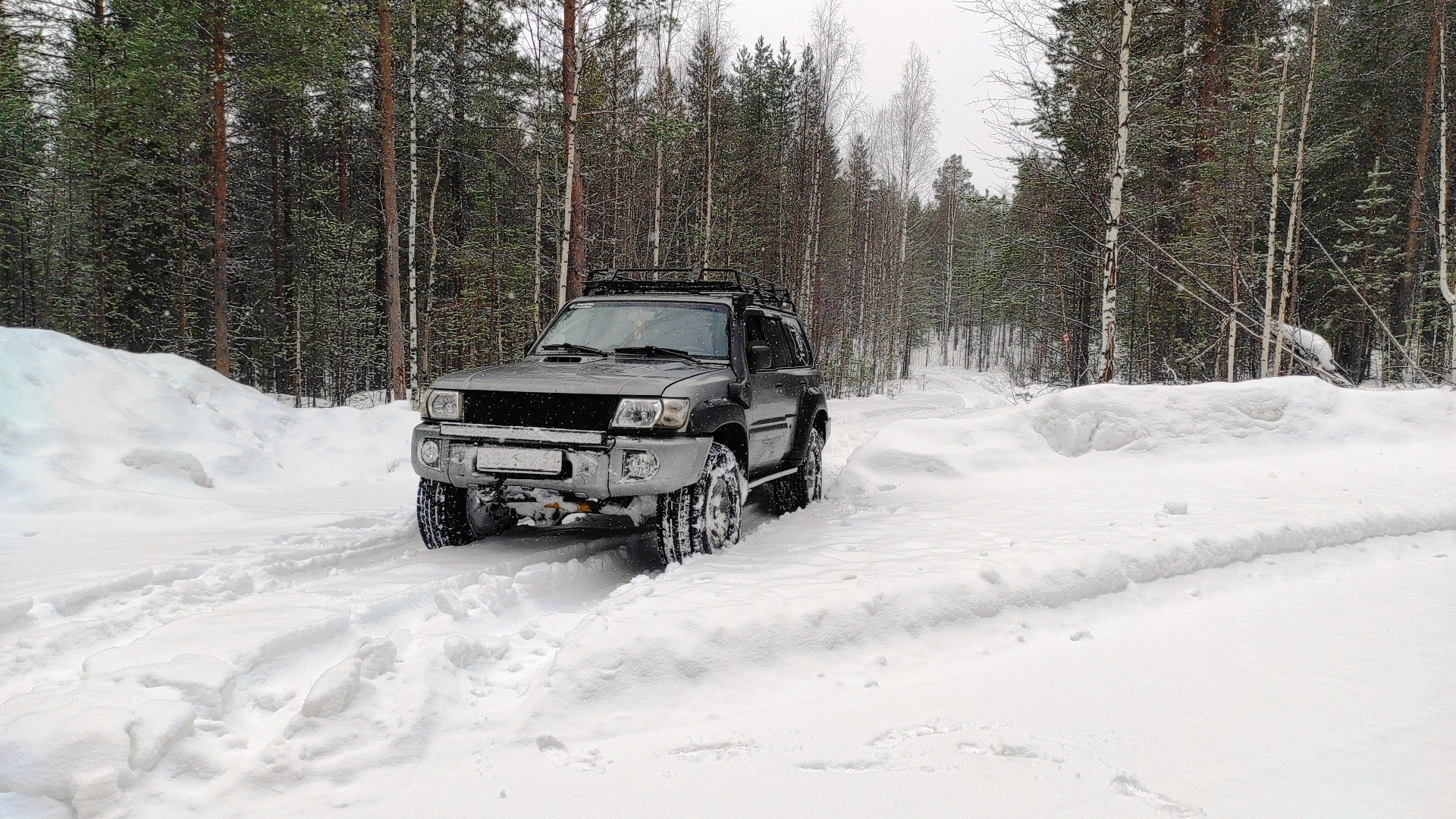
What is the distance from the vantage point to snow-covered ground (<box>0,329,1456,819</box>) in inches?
93.4

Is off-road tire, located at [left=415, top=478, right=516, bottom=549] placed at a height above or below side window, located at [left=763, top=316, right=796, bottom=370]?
below

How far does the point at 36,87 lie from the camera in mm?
15289

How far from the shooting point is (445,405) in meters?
4.73

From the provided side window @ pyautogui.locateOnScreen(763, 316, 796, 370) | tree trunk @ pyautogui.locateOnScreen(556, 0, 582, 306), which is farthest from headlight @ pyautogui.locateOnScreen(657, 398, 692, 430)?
tree trunk @ pyautogui.locateOnScreen(556, 0, 582, 306)

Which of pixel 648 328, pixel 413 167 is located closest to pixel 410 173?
pixel 413 167

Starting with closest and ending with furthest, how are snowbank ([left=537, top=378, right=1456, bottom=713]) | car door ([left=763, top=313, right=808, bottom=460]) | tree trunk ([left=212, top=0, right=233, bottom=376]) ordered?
snowbank ([left=537, top=378, right=1456, bottom=713]) < car door ([left=763, top=313, right=808, bottom=460]) < tree trunk ([left=212, top=0, right=233, bottom=376])

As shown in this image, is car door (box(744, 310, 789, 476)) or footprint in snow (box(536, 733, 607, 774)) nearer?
footprint in snow (box(536, 733, 607, 774))

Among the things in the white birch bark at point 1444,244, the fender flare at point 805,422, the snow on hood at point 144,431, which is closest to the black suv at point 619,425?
the fender flare at point 805,422

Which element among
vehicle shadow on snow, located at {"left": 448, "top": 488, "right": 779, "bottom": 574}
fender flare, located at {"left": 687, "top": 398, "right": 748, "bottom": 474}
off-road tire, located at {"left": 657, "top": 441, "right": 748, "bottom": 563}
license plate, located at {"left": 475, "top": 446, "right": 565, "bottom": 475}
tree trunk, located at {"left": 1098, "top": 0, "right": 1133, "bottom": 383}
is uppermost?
tree trunk, located at {"left": 1098, "top": 0, "right": 1133, "bottom": 383}

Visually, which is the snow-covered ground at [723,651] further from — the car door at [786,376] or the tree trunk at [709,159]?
the tree trunk at [709,159]

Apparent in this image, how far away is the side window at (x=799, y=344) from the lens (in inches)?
281

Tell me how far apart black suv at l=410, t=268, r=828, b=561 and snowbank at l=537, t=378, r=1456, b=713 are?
0.52 m

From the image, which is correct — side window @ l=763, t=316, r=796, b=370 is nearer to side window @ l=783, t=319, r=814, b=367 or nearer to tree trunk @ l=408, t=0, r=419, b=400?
side window @ l=783, t=319, r=814, b=367

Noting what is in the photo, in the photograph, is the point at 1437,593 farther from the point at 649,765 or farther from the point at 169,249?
the point at 169,249
